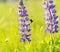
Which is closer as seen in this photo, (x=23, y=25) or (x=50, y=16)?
(x=50, y=16)

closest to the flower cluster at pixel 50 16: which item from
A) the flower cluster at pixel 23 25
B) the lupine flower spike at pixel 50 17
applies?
the lupine flower spike at pixel 50 17

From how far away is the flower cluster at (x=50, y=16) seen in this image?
3352mm

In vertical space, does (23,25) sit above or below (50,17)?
below

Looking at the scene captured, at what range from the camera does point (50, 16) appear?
3408mm

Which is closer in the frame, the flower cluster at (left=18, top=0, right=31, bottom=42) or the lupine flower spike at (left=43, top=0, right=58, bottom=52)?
the lupine flower spike at (left=43, top=0, right=58, bottom=52)

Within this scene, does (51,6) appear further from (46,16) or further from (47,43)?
(47,43)

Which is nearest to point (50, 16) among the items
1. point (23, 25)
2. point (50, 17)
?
point (50, 17)

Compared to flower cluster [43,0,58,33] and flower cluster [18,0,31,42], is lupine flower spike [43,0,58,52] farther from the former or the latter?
flower cluster [18,0,31,42]

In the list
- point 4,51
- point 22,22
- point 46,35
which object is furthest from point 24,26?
point 46,35

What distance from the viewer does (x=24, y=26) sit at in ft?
11.8

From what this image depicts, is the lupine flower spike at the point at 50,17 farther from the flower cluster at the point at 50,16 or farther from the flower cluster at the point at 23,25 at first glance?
the flower cluster at the point at 23,25

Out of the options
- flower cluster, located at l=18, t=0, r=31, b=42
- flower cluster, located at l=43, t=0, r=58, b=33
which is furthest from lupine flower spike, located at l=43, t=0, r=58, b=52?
flower cluster, located at l=18, t=0, r=31, b=42

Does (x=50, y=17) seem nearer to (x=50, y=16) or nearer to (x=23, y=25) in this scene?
(x=50, y=16)

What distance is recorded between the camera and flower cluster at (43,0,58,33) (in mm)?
3352
